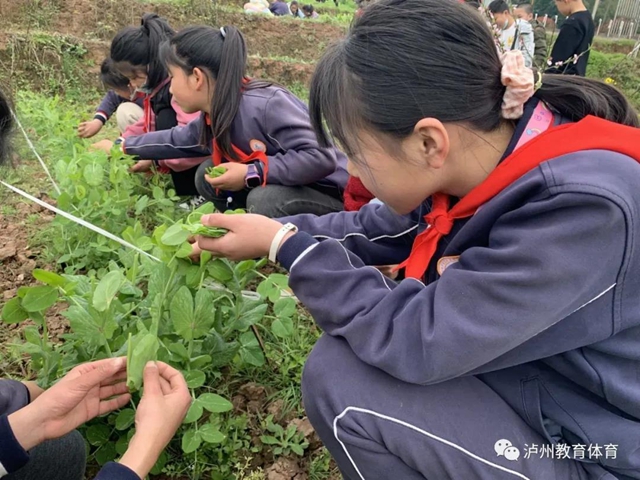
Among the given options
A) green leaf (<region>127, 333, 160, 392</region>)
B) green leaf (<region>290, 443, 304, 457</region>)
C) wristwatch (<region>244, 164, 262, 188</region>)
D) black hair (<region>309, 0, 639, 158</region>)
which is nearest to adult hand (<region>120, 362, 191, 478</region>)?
green leaf (<region>127, 333, 160, 392</region>)

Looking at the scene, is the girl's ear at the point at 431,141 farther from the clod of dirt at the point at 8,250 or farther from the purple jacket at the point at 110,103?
the purple jacket at the point at 110,103

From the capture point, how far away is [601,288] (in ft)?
2.57

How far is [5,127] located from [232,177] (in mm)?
831

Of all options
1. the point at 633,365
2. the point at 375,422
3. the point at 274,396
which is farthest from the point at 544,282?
the point at 274,396

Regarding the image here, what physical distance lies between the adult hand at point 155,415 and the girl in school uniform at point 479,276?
254mm

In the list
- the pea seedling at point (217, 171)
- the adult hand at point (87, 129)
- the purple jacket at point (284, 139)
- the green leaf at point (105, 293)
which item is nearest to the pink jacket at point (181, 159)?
the adult hand at point (87, 129)

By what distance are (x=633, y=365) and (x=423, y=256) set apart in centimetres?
40

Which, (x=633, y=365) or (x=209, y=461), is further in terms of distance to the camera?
(x=209, y=461)

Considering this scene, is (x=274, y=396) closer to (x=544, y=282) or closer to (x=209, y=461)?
(x=209, y=461)

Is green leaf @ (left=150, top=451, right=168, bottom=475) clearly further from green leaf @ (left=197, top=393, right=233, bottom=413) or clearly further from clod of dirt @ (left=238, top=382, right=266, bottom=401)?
clod of dirt @ (left=238, top=382, right=266, bottom=401)

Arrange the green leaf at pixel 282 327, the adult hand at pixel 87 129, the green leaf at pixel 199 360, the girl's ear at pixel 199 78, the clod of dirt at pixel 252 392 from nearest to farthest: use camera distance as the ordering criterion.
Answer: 1. the green leaf at pixel 199 360
2. the green leaf at pixel 282 327
3. the clod of dirt at pixel 252 392
4. the girl's ear at pixel 199 78
5. the adult hand at pixel 87 129

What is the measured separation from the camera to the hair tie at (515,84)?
0.87 metres

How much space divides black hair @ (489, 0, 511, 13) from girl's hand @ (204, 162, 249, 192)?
11.2 feet

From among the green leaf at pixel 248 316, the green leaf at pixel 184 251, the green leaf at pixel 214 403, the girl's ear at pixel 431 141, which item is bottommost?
the green leaf at pixel 214 403
